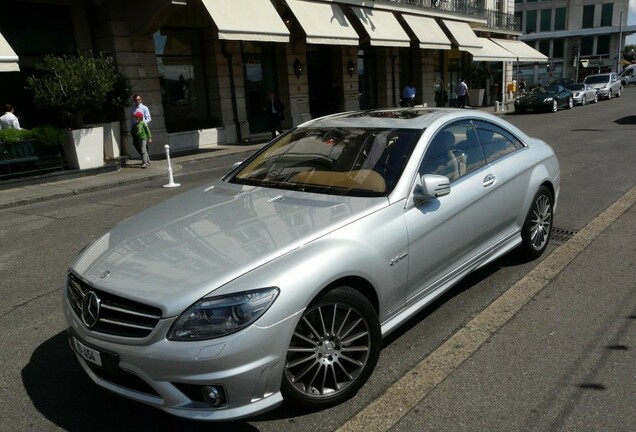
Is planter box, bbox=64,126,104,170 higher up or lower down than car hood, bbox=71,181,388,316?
lower down

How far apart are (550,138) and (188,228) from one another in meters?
15.0

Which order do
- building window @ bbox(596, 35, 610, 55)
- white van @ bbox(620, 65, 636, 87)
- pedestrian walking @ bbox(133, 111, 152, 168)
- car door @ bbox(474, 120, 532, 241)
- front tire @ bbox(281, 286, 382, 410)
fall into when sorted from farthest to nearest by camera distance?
building window @ bbox(596, 35, 610, 55), white van @ bbox(620, 65, 636, 87), pedestrian walking @ bbox(133, 111, 152, 168), car door @ bbox(474, 120, 532, 241), front tire @ bbox(281, 286, 382, 410)

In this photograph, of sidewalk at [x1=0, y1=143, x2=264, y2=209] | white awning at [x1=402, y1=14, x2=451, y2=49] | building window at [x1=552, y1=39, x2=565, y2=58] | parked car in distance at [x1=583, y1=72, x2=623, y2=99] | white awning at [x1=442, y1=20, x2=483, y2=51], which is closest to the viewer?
sidewalk at [x1=0, y1=143, x2=264, y2=209]

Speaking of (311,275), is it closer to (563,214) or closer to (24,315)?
(24,315)

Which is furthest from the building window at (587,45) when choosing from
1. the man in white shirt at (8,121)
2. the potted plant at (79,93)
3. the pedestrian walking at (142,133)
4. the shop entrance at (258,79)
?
the man in white shirt at (8,121)

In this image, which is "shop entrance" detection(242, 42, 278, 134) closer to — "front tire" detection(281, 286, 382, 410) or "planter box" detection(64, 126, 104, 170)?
"planter box" detection(64, 126, 104, 170)

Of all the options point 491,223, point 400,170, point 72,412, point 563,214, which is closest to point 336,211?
point 400,170

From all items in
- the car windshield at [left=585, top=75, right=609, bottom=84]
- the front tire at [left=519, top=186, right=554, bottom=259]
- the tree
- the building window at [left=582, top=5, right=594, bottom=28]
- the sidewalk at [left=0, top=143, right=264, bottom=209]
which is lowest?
the sidewalk at [left=0, top=143, right=264, bottom=209]

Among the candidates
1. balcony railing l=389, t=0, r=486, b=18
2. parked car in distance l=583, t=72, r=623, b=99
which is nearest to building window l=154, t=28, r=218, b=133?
balcony railing l=389, t=0, r=486, b=18

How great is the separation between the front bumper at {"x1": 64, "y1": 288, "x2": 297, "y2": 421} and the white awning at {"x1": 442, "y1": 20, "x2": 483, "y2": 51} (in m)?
29.2

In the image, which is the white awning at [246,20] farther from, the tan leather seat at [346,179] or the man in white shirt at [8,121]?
the tan leather seat at [346,179]

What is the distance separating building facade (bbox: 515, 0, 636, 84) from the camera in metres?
74.3

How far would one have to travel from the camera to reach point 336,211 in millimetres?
3240

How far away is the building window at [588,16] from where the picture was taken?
7586 centimetres
